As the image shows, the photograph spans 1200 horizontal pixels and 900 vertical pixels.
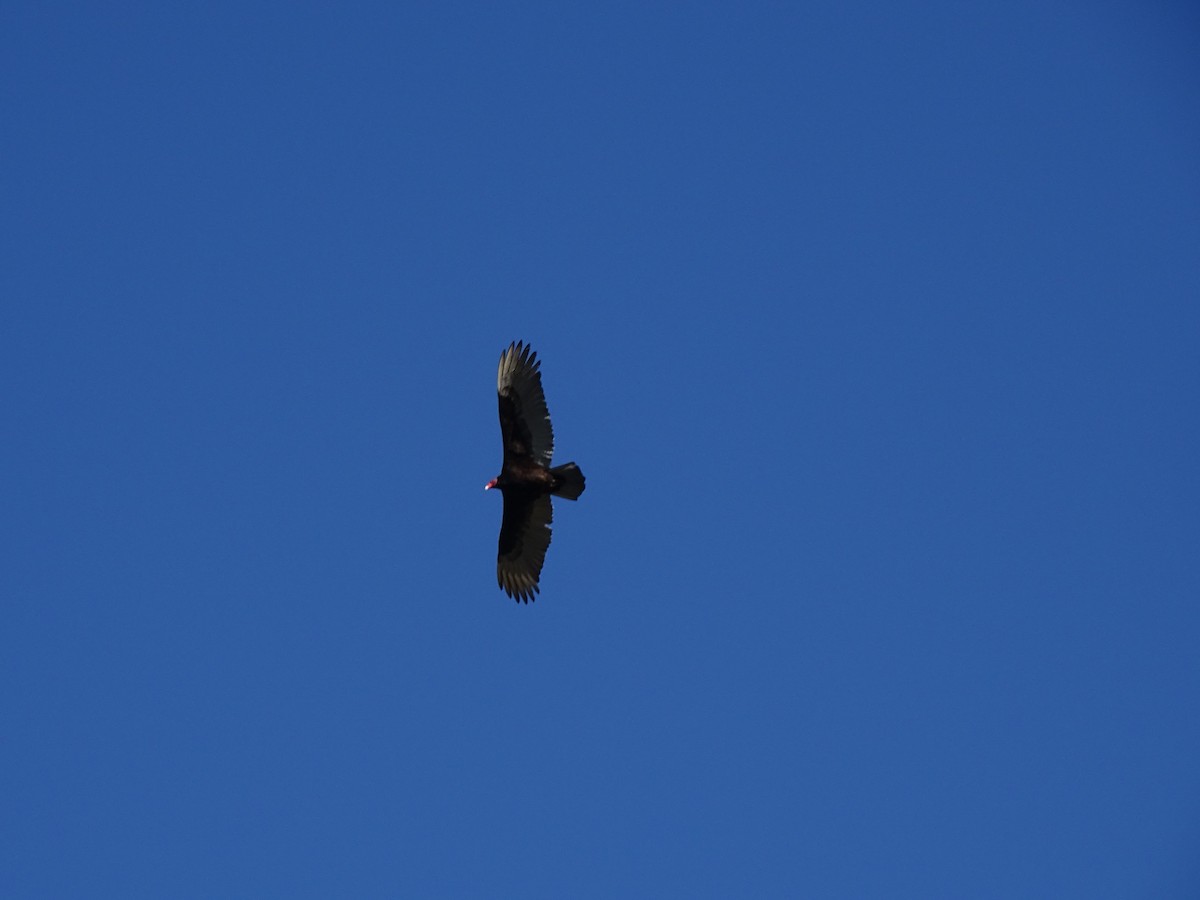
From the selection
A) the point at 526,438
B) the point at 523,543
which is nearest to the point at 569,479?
the point at 526,438

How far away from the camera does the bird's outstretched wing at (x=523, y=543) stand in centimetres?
2283

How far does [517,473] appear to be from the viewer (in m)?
22.1

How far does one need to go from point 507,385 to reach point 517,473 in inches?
58.8

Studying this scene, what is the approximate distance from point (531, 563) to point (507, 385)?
11.2 feet

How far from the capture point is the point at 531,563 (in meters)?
23.4

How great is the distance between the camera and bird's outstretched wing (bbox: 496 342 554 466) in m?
21.9

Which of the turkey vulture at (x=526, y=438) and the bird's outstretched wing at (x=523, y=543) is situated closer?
the turkey vulture at (x=526, y=438)

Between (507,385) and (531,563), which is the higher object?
(507,385)

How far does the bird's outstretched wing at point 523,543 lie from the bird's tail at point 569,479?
890 mm

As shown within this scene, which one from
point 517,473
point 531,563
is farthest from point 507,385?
point 531,563

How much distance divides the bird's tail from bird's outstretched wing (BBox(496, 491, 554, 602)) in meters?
0.89

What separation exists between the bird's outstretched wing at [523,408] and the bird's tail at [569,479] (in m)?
0.32

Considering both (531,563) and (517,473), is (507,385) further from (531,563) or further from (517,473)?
(531,563)

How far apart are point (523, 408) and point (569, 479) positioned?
1.42m
